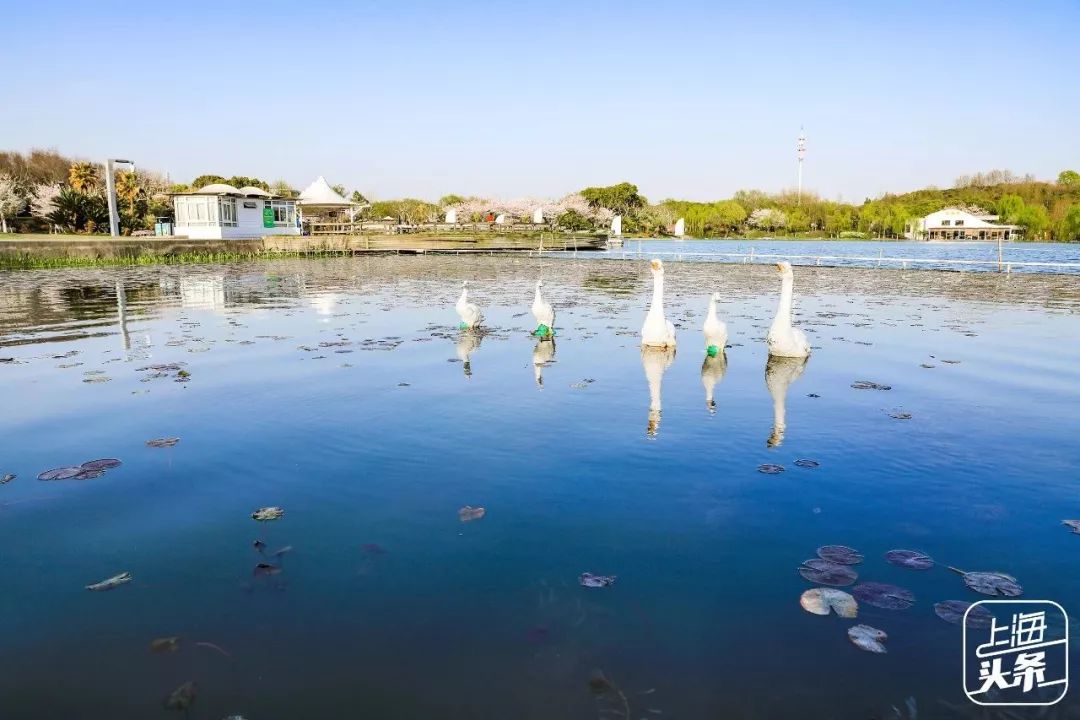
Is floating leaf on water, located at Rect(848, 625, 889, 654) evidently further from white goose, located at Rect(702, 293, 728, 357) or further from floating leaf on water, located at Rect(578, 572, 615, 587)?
white goose, located at Rect(702, 293, 728, 357)

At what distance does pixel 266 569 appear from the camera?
15.6 feet

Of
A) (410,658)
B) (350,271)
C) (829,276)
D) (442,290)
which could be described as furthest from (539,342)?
(829,276)

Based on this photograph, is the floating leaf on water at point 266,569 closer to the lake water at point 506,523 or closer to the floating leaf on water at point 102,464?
the lake water at point 506,523

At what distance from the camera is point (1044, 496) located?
609 centimetres

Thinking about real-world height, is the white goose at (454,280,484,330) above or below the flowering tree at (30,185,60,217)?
below

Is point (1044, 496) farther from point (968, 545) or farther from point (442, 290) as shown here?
point (442, 290)

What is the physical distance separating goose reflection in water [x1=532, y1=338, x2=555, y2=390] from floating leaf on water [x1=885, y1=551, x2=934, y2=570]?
576cm

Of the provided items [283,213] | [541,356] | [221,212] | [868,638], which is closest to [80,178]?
[283,213]

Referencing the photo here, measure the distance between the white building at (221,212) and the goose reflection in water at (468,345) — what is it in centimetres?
3683

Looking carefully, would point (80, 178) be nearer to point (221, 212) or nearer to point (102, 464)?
point (221, 212)

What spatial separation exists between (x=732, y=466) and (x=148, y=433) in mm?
6496

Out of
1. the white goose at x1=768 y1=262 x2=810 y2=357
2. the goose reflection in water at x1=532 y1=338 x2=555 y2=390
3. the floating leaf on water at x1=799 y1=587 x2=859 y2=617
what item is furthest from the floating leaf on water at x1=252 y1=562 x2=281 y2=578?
the white goose at x1=768 y1=262 x2=810 y2=357

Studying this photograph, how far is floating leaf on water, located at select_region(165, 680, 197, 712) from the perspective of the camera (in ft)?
11.2

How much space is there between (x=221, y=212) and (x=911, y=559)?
50709 millimetres
